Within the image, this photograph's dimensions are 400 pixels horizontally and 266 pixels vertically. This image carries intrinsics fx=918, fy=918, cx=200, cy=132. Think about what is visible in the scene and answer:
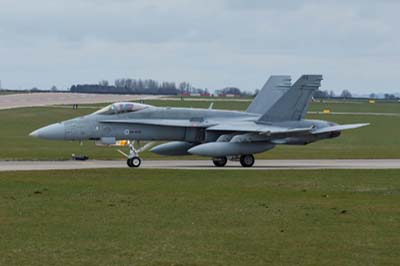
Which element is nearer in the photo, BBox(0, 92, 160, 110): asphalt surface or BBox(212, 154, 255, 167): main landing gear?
BBox(212, 154, 255, 167): main landing gear

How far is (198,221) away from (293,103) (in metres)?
19.6

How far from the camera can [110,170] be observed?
28.9 meters

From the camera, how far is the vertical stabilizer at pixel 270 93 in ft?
133

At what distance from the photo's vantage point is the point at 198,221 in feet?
52.4

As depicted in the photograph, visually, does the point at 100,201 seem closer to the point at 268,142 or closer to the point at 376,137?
the point at 268,142

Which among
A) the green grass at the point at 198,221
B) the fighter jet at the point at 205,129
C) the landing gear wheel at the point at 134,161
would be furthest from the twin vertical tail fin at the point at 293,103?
the green grass at the point at 198,221

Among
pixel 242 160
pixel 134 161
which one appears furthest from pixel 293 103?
Result: pixel 134 161

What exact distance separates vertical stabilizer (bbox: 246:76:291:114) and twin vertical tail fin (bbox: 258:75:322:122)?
4.87m

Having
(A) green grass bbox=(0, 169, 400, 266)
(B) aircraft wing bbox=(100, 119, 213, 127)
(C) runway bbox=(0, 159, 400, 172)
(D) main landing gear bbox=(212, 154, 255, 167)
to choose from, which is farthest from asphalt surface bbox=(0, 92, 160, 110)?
(A) green grass bbox=(0, 169, 400, 266)

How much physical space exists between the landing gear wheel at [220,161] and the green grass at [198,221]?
8.62 metres

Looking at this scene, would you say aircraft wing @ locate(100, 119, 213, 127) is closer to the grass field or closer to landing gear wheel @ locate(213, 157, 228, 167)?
landing gear wheel @ locate(213, 157, 228, 167)

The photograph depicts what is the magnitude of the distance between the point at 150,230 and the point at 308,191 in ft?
25.7

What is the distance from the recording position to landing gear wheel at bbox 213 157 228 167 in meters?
34.3

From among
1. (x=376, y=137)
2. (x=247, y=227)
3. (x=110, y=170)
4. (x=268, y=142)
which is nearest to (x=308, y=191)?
(x=247, y=227)
